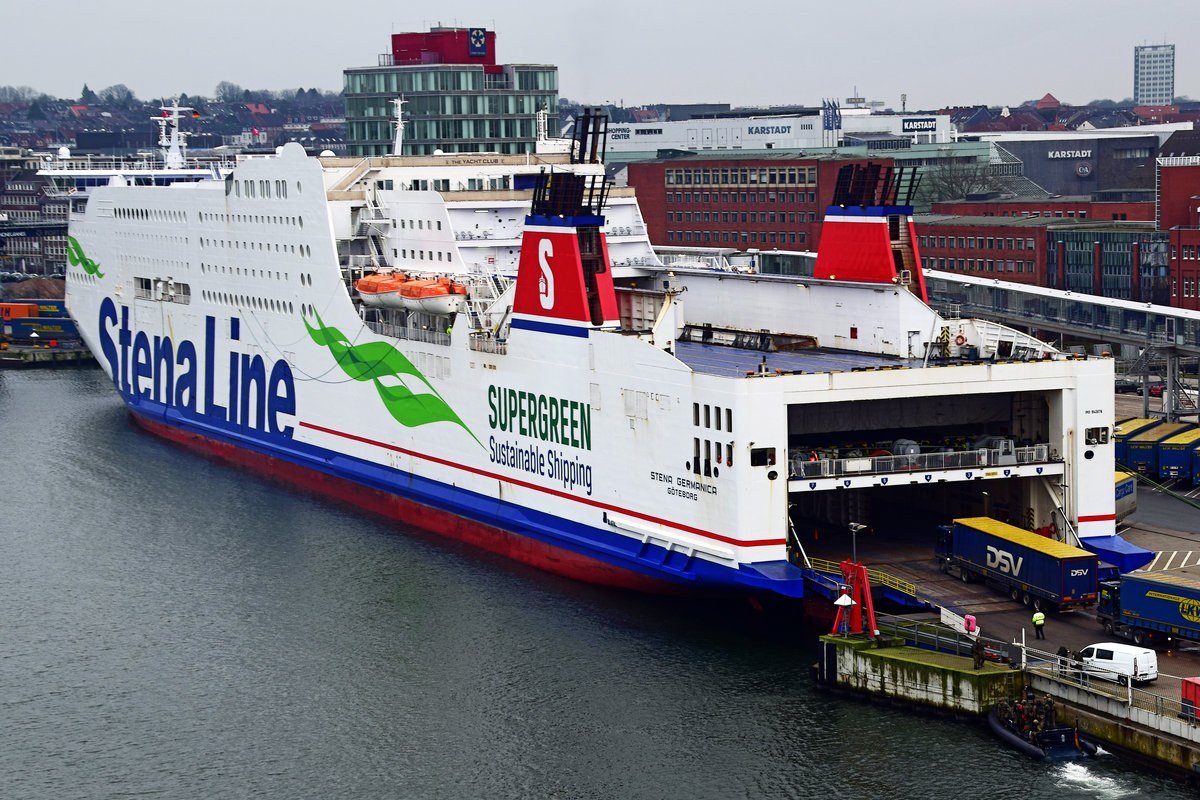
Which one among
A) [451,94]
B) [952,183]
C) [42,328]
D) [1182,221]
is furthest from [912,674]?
[451,94]

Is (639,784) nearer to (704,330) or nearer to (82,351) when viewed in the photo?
(704,330)

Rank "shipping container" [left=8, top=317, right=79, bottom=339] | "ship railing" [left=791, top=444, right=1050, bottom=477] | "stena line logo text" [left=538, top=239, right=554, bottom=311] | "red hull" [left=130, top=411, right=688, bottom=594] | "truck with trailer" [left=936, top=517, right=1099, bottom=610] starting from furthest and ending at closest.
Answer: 1. "shipping container" [left=8, top=317, right=79, bottom=339]
2. "stena line logo text" [left=538, top=239, right=554, bottom=311]
3. "red hull" [left=130, top=411, right=688, bottom=594]
4. "ship railing" [left=791, top=444, right=1050, bottom=477]
5. "truck with trailer" [left=936, top=517, right=1099, bottom=610]

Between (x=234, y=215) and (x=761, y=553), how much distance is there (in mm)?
25683

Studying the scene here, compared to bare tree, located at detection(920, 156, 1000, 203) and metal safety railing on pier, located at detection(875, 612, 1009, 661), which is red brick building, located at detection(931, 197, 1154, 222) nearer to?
bare tree, located at detection(920, 156, 1000, 203)

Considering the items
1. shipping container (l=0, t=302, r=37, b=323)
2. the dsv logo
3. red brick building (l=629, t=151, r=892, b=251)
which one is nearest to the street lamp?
the dsv logo

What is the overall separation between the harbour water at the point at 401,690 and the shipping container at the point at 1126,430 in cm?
1628

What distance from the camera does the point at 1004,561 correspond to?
30859 mm

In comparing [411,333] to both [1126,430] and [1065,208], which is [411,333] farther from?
[1065,208]

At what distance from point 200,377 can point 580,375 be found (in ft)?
73.7

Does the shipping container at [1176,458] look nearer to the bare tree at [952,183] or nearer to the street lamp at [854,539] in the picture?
the street lamp at [854,539]

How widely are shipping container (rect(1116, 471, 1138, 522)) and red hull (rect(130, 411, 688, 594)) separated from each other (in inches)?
458

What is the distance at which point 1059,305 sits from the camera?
53.1 metres

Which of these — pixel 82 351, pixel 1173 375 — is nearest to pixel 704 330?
pixel 1173 375

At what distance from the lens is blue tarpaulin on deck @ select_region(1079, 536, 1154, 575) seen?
3238 centimetres
